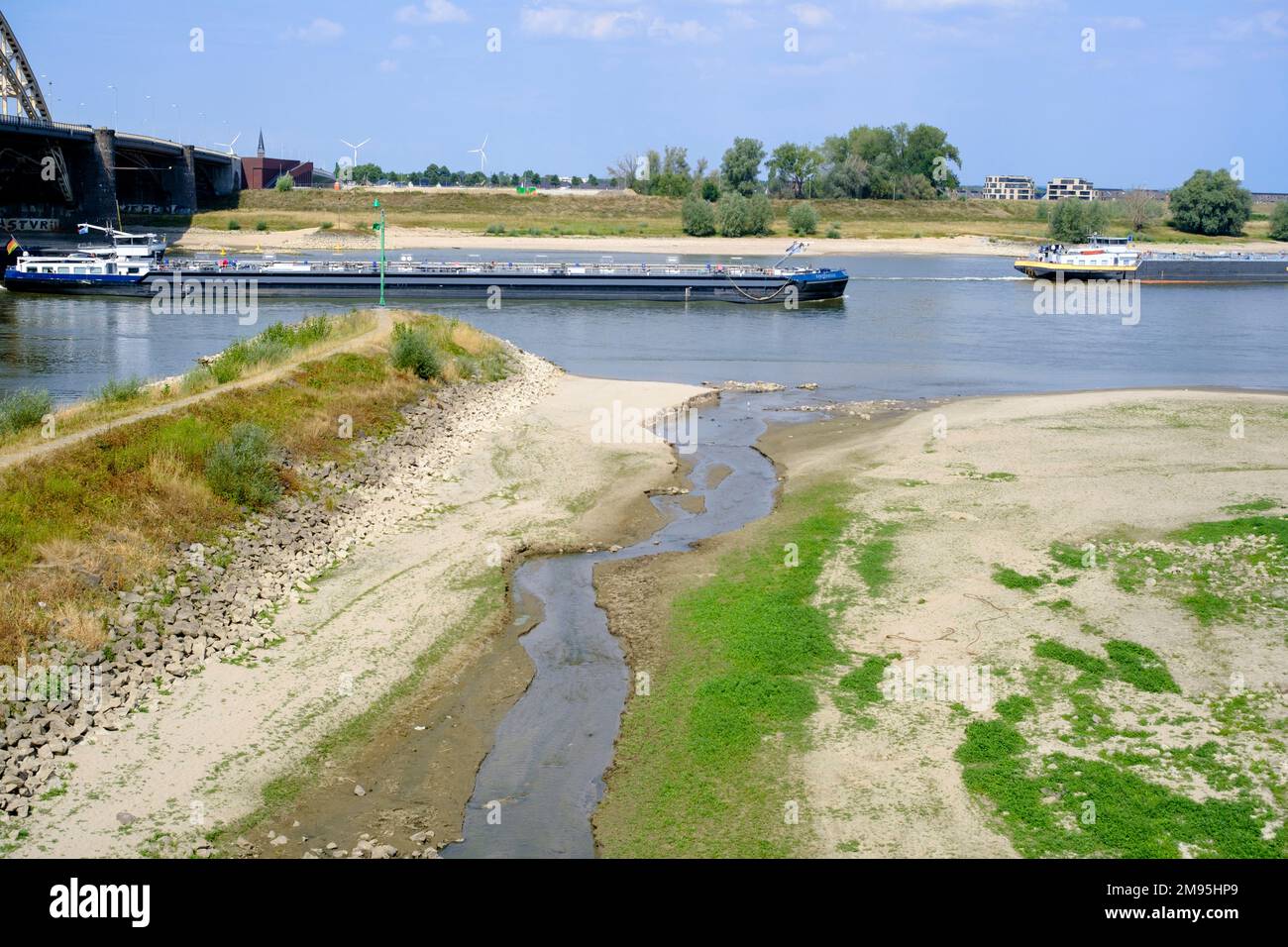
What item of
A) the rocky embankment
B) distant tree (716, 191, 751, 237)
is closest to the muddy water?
the rocky embankment

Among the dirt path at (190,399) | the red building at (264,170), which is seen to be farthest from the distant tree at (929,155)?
the dirt path at (190,399)

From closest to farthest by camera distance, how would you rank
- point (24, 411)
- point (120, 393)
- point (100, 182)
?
point (24, 411) < point (120, 393) < point (100, 182)

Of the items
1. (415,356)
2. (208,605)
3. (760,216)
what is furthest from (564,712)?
(760,216)

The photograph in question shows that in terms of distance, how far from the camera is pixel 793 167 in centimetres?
16025

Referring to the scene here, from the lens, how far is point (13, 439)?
65.5ft

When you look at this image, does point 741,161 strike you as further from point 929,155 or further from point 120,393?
point 120,393

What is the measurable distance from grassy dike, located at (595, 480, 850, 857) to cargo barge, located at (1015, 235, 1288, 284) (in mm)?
73631

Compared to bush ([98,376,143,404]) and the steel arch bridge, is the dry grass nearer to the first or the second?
bush ([98,376,143,404])

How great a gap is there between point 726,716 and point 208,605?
297 inches

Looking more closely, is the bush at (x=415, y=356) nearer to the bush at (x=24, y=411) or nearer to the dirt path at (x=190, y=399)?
the dirt path at (x=190, y=399)

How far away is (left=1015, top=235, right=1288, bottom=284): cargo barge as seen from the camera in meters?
85.6

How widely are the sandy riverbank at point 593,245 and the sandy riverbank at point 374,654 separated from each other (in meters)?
82.5
